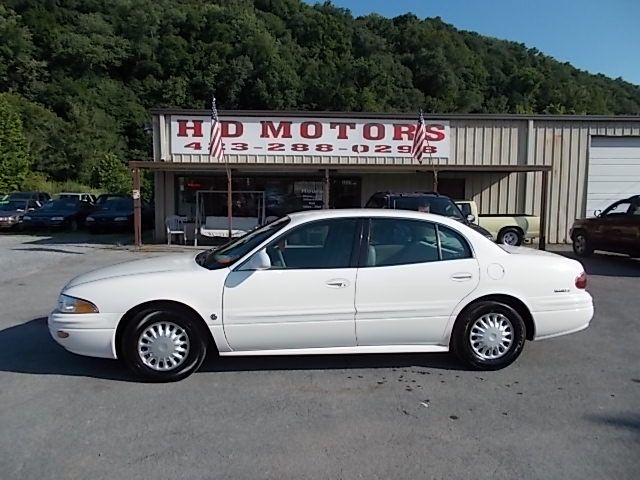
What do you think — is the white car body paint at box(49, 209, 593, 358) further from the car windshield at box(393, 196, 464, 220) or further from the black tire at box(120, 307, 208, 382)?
the car windshield at box(393, 196, 464, 220)

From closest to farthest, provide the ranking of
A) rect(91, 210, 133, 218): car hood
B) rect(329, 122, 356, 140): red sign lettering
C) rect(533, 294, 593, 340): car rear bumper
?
rect(533, 294, 593, 340): car rear bumper, rect(329, 122, 356, 140): red sign lettering, rect(91, 210, 133, 218): car hood

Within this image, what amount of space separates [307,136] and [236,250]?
12.2 m

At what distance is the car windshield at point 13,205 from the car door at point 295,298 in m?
22.1

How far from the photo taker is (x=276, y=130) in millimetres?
16578

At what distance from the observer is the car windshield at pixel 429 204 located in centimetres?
1127

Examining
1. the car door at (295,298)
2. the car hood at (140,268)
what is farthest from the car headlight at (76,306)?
the car door at (295,298)

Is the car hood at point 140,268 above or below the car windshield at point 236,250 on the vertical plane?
below

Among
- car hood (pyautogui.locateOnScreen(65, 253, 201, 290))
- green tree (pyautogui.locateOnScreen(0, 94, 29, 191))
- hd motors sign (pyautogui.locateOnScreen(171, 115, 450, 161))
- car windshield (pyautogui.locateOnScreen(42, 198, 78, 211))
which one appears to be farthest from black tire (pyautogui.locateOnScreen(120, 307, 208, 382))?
green tree (pyautogui.locateOnScreen(0, 94, 29, 191))

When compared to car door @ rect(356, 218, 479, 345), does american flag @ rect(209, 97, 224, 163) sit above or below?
above

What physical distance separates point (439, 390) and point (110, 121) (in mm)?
62161

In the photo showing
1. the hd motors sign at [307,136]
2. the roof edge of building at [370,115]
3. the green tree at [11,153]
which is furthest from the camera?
the green tree at [11,153]

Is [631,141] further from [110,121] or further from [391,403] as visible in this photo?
[110,121]

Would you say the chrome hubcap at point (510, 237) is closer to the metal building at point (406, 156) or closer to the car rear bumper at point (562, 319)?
the metal building at point (406, 156)

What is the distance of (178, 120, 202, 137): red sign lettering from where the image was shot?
53.9ft
